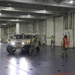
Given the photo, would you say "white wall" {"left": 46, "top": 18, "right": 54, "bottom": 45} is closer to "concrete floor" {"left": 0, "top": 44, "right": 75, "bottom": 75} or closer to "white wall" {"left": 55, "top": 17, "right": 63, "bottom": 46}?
"white wall" {"left": 55, "top": 17, "right": 63, "bottom": 46}

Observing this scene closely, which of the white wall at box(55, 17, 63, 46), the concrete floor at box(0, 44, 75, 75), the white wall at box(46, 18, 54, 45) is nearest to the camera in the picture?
the concrete floor at box(0, 44, 75, 75)

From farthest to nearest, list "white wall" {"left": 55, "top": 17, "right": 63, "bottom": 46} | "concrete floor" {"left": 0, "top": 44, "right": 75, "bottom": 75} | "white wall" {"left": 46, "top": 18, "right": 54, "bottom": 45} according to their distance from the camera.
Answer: "white wall" {"left": 46, "top": 18, "right": 54, "bottom": 45} < "white wall" {"left": 55, "top": 17, "right": 63, "bottom": 46} < "concrete floor" {"left": 0, "top": 44, "right": 75, "bottom": 75}

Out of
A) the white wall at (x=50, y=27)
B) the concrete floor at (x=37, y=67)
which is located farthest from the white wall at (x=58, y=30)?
the concrete floor at (x=37, y=67)

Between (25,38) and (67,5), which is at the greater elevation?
(67,5)

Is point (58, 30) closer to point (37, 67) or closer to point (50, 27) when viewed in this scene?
point (50, 27)

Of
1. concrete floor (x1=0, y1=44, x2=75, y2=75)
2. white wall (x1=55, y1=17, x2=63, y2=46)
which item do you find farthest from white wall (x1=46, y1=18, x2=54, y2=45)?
concrete floor (x1=0, y1=44, x2=75, y2=75)

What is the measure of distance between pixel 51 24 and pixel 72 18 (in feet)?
28.4

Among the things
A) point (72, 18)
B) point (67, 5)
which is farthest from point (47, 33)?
point (67, 5)

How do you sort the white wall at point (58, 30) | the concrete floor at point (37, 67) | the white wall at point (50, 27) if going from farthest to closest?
the white wall at point (50, 27) < the white wall at point (58, 30) < the concrete floor at point (37, 67)

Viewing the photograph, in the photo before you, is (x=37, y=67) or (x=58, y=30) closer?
(x=37, y=67)

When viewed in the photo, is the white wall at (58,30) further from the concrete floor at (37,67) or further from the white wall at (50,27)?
the concrete floor at (37,67)

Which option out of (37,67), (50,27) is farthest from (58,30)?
(37,67)

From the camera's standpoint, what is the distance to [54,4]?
2367 cm

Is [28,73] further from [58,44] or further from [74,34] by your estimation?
[58,44]
